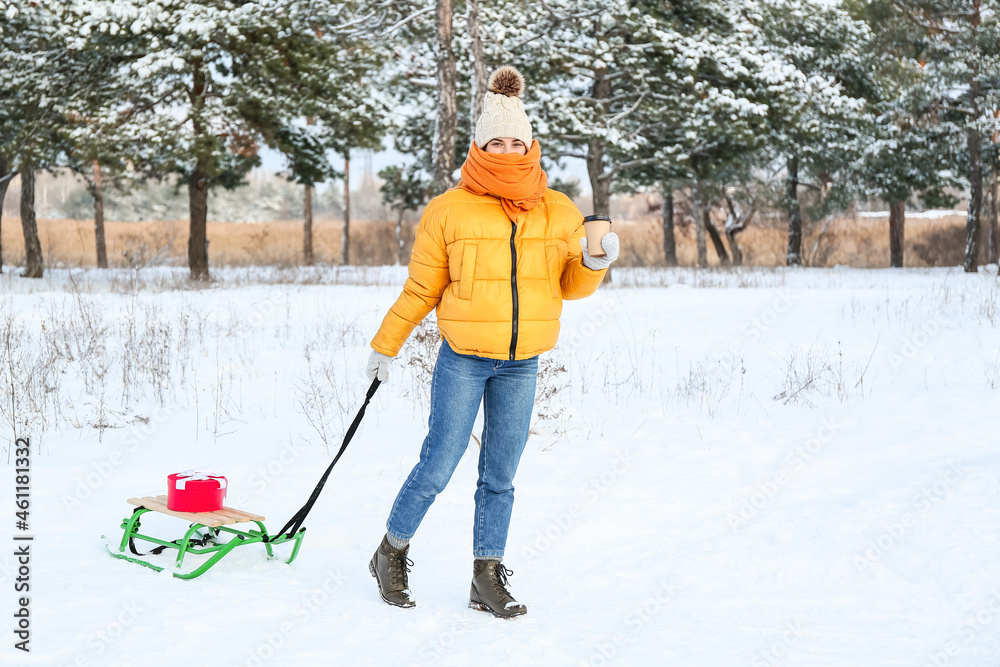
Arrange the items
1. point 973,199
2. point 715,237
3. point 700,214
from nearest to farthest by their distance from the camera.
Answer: point 973,199 < point 700,214 < point 715,237

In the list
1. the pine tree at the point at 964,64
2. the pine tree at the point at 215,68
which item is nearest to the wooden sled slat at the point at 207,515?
the pine tree at the point at 215,68

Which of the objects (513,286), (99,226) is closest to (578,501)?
(513,286)

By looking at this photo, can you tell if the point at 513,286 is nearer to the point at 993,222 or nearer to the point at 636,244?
the point at 993,222

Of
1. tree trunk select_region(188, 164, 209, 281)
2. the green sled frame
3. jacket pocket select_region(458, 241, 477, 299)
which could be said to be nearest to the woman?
jacket pocket select_region(458, 241, 477, 299)

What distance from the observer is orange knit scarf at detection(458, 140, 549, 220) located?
317 cm

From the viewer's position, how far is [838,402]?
22.8ft

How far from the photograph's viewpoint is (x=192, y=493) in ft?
12.9

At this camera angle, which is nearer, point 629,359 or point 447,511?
point 447,511

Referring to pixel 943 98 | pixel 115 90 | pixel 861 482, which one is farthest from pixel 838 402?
pixel 943 98

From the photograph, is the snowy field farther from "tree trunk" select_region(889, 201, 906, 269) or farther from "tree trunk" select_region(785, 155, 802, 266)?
"tree trunk" select_region(889, 201, 906, 269)

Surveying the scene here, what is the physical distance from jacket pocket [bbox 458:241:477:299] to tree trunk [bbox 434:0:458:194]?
8.11m

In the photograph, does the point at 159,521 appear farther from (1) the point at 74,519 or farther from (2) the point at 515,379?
(2) the point at 515,379

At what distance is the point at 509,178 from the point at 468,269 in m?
0.37

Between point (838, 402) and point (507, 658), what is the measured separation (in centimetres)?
480
